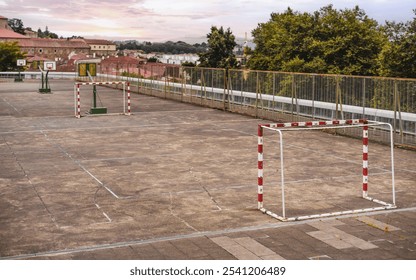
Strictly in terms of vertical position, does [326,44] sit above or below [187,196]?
above

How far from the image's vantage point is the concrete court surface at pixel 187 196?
908 centimetres

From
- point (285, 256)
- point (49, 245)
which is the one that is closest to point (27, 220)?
point (49, 245)

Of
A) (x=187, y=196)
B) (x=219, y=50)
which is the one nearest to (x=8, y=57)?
(x=219, y=50)

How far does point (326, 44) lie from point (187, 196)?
48783mm

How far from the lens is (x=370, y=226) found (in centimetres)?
1019

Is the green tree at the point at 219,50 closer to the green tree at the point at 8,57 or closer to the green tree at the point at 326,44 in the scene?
the green tree at the point at 326,44

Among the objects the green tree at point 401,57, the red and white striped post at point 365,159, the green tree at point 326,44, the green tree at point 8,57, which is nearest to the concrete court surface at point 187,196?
the red and white striped post at point 365,159

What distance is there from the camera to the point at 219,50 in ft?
285

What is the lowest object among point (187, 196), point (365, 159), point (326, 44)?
point (187, 196)

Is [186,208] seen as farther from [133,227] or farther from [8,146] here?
[8,146]

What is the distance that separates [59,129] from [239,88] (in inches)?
411

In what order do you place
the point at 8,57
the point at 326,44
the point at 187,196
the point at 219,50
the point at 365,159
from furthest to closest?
the point at 8,57 < the point at 219,50 < the point at 326,44 < the point at 187,196 < the point at 365,159

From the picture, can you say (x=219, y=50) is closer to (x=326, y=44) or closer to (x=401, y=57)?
(x=326, y=44)

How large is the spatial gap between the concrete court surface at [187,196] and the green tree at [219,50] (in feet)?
208
